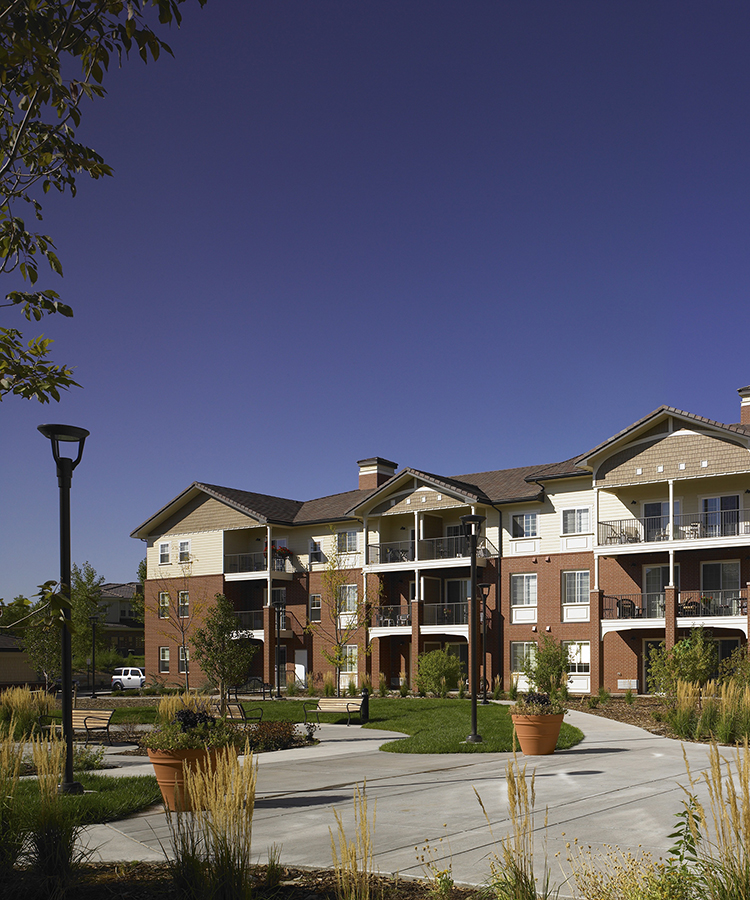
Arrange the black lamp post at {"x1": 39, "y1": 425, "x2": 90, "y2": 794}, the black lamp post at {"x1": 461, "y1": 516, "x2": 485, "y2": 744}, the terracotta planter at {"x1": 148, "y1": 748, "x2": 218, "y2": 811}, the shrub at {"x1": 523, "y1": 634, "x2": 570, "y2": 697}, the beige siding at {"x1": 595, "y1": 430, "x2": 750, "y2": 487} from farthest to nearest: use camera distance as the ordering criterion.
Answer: the beige siding at {"x1": 595, "y1": 430, "x2": 750, "y2": 487}
the shrub at {"x1": 523, "y1": 634, "x2": 570, "y2": 697}
the black lamp post at {"x1": 461, "y1": 516, "x2": 485, "y2": 744}
the black lamp post at {"x1": 39, "y1": 425, "x2": 90, "y2": 794}
the terracotta planter at {"x1": 148, "y1": 748, "x2": 218, "y2": 811}

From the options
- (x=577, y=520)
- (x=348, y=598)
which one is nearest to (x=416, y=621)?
(x=348, y=598)

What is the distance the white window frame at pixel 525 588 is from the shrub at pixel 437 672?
16.9 ft

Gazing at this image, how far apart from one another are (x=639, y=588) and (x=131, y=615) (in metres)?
59.0

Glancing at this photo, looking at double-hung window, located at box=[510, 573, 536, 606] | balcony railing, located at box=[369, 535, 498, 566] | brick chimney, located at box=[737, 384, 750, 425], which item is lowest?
double-hung window, located at box=[510, 573, 536, 606]

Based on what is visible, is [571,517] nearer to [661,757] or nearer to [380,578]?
[380,578]

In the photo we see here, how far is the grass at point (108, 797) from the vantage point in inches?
381

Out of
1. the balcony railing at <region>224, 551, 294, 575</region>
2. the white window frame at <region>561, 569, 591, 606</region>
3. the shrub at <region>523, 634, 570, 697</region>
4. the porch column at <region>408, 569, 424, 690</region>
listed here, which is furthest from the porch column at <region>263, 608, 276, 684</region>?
the shrub at <region>523, 634, 570, 697</region>

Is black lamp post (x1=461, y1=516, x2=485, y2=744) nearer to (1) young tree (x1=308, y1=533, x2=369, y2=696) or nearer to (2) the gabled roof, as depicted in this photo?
(2) the gabled roof

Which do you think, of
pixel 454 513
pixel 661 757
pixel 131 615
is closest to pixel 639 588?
pixel 454 513

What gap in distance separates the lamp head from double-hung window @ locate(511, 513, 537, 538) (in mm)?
28606

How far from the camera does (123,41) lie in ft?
16.8

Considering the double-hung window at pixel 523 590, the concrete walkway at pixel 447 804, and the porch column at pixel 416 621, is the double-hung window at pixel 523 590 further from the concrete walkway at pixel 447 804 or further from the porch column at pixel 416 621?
the concrete walkway at pixel 447 804

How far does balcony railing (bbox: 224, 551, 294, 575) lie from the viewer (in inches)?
1809

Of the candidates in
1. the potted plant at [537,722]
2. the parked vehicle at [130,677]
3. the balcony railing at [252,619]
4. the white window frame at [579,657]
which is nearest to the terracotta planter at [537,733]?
the potted plant at [537,722]
